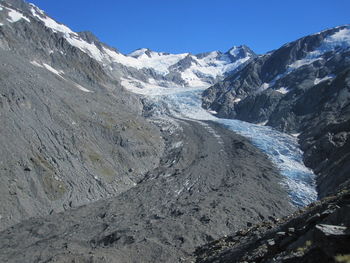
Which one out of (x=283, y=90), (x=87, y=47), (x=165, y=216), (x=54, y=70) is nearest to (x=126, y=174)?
(x=165, y=216)

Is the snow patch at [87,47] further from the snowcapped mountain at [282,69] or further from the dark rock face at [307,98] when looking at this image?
the dark rock face at [307,98]

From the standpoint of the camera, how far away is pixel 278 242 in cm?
1475

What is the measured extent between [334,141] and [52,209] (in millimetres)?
36836

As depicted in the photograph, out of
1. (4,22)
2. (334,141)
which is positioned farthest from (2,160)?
(4,22)

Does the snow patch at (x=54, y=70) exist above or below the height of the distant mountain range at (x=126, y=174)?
above

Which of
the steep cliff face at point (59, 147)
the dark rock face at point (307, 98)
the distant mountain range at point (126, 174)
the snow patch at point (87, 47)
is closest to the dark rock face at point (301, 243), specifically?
the distant mountain range at point (126, 174)

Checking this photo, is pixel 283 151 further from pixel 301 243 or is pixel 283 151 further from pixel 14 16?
pixel 14 16

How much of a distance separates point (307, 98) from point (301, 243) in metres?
89.4

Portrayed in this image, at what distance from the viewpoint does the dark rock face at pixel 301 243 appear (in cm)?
1040

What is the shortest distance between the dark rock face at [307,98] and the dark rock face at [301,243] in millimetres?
16456

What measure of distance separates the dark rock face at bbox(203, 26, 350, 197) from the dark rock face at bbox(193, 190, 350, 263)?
54.0ft

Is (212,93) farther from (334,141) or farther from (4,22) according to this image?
(334,141)

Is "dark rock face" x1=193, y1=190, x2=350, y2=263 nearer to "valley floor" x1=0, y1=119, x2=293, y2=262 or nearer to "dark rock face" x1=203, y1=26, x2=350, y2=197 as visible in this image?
"valley floor" x1=0, y1=119, x2=293, y2=262

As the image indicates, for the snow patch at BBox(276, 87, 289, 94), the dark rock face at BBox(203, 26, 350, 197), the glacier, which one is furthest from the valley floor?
the snow patch at BBox(276, 87, 289, 94)
